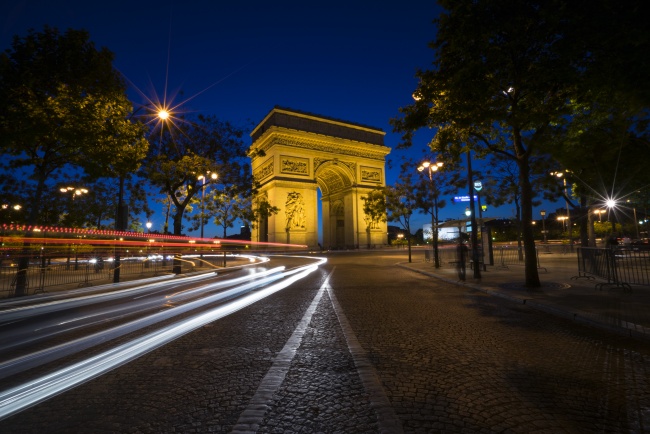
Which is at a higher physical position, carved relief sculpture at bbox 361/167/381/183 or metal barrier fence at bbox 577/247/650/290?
carved relief sculpture at bbox 361/167/381/183

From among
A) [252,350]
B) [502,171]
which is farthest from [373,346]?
[502,171]

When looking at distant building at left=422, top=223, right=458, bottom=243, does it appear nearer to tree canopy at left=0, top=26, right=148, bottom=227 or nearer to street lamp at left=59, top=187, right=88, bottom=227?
tree canopy at left=0, top=26, right=148, bottom=227

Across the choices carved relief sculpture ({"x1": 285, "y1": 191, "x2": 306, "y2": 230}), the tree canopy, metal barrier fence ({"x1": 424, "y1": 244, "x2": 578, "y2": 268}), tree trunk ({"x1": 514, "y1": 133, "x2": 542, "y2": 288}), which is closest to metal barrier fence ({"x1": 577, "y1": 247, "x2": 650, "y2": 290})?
tree trunk ({"x1": 514, "y1": 133, "x2": 542, "y2": 288})

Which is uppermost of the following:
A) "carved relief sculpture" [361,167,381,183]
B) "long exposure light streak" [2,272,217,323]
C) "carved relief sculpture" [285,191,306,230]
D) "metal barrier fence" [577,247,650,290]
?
"carved relief sculpture" [361,167,381,183]

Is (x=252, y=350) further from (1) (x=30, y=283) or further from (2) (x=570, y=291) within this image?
(1) (x=30, y=283)

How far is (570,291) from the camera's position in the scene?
338 inches

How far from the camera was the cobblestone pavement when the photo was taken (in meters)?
2.50

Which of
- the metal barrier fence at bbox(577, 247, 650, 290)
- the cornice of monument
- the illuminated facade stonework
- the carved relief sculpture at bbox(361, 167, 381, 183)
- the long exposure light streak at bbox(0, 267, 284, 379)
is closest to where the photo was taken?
the long exposure light streak at bbox(0, 267, 284, 379)

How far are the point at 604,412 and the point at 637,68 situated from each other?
717 centimetres

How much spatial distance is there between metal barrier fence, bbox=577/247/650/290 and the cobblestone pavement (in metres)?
4.39

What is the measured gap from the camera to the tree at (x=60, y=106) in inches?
406

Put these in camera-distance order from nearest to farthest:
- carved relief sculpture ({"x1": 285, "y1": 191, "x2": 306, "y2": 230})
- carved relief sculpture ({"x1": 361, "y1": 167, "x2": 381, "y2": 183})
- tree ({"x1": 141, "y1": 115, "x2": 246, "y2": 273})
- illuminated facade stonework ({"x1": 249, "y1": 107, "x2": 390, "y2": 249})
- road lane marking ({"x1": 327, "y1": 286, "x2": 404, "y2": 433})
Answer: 1. road lane marking ({"x1": 327, "y1": 286, "x2": 404, "y2": 433})
2. tree ({"x1": 141, "y1": 115, "x2": 246, "y2": 273})
3. carved relief sculpture ({"x1": 285, "y1": 191, "x2": 306, "y2": 230})
4. illuminated facade stonework ({"x1": 249, "y1": 107, "x2": 390, "y2": 249})
5. carved relief sculpture ({"x1": 361, "y1": 167, "x2": 381, "y2": 183})

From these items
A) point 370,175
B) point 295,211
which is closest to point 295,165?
Answer: point 295,211

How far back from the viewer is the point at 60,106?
10641mm
